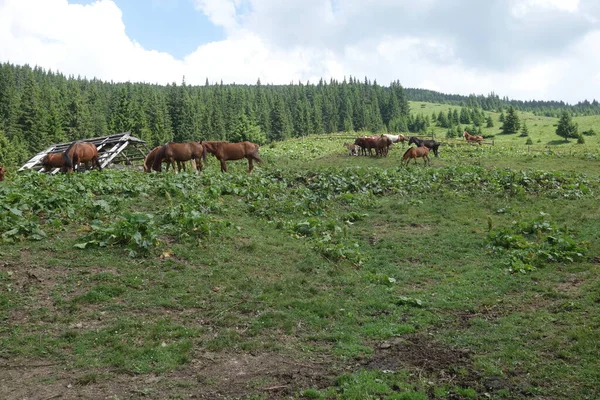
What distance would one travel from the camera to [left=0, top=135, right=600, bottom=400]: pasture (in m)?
6.42

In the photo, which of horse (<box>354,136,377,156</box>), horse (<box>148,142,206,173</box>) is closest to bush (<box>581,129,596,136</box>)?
horse (<box>354,136,377,156</box>)

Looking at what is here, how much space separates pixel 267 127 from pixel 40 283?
101 m

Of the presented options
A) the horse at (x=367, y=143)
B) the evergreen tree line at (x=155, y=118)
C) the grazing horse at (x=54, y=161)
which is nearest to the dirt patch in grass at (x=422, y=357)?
the grazing horse at (x=54, y=161)

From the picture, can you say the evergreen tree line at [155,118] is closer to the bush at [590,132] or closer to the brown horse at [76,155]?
the brown horse at [76,155]

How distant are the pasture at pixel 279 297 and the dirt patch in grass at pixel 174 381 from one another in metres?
0.03

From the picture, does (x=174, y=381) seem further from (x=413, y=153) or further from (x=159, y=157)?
(x=413, y=153)

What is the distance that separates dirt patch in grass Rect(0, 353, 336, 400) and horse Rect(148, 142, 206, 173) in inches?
652

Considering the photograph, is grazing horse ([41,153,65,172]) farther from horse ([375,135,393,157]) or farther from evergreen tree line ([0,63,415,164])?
evergreen tree line ([0,63,415,164])

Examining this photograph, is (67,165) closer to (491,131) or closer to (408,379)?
(408,379)

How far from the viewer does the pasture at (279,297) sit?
253 inches

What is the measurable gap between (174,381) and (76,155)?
18.0 m

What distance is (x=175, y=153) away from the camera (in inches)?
876

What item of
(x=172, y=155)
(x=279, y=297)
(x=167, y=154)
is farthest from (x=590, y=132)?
(x=279, y=297)

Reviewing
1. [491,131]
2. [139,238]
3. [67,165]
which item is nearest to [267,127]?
[491,131]
